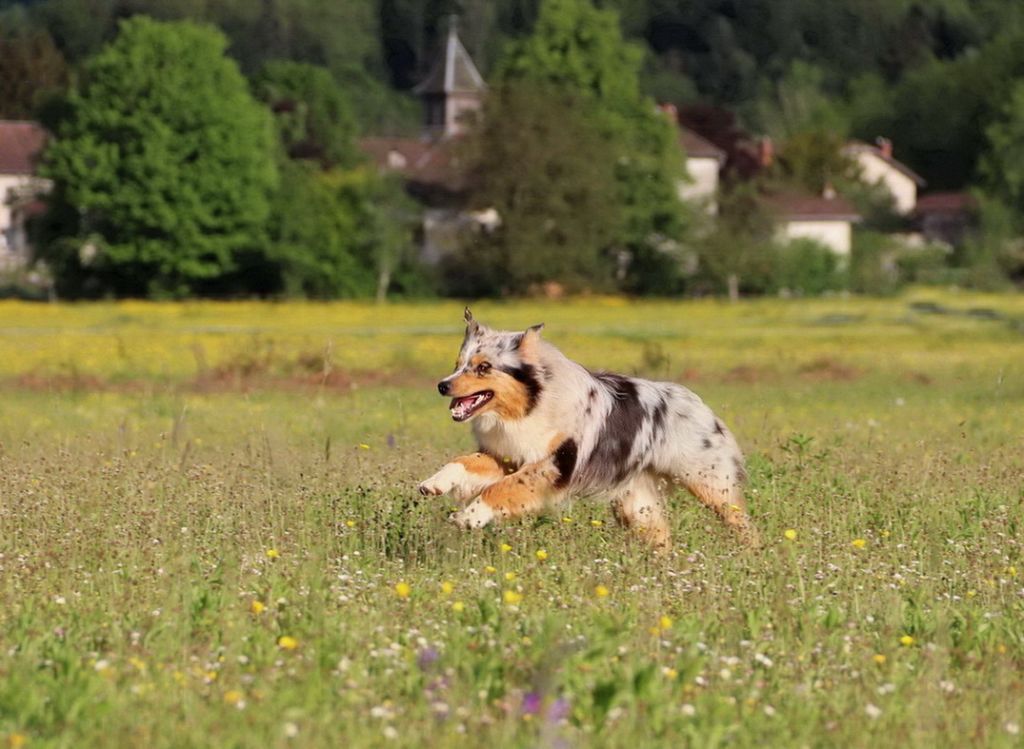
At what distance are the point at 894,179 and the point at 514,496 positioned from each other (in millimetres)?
115823

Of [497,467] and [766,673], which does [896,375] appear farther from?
[766,673]

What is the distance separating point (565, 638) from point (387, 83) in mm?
174935

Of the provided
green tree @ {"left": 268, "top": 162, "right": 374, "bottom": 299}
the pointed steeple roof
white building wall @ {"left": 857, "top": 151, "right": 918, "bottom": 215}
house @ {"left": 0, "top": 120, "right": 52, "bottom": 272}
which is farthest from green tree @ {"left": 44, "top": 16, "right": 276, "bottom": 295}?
white building wall @ {"left": 857, "top": 151, "right": 918, "bottom": 215}

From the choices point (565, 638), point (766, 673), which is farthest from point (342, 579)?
point (766, 673)

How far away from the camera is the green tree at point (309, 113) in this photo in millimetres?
78125

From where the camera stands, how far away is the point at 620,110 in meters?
79.2

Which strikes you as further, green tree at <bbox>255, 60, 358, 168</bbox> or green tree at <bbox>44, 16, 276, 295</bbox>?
green tree at <bbox>255, 60, 358, 168</bbox>

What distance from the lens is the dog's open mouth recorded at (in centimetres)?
1008

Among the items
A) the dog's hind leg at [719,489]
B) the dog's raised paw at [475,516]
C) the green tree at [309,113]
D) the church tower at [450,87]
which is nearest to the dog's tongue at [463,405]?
the dog's raised paw at [475,516]

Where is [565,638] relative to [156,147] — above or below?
below

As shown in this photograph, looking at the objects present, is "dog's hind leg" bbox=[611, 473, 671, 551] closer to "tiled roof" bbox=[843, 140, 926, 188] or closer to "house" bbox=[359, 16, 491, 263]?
"house" bbox=[359, 16, 491, 263]

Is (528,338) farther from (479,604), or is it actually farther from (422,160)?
(422,160)

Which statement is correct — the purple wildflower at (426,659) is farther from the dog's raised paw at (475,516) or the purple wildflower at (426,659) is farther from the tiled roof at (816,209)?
the tiled roof at (816,209)

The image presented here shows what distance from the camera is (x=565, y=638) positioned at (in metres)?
7.88
